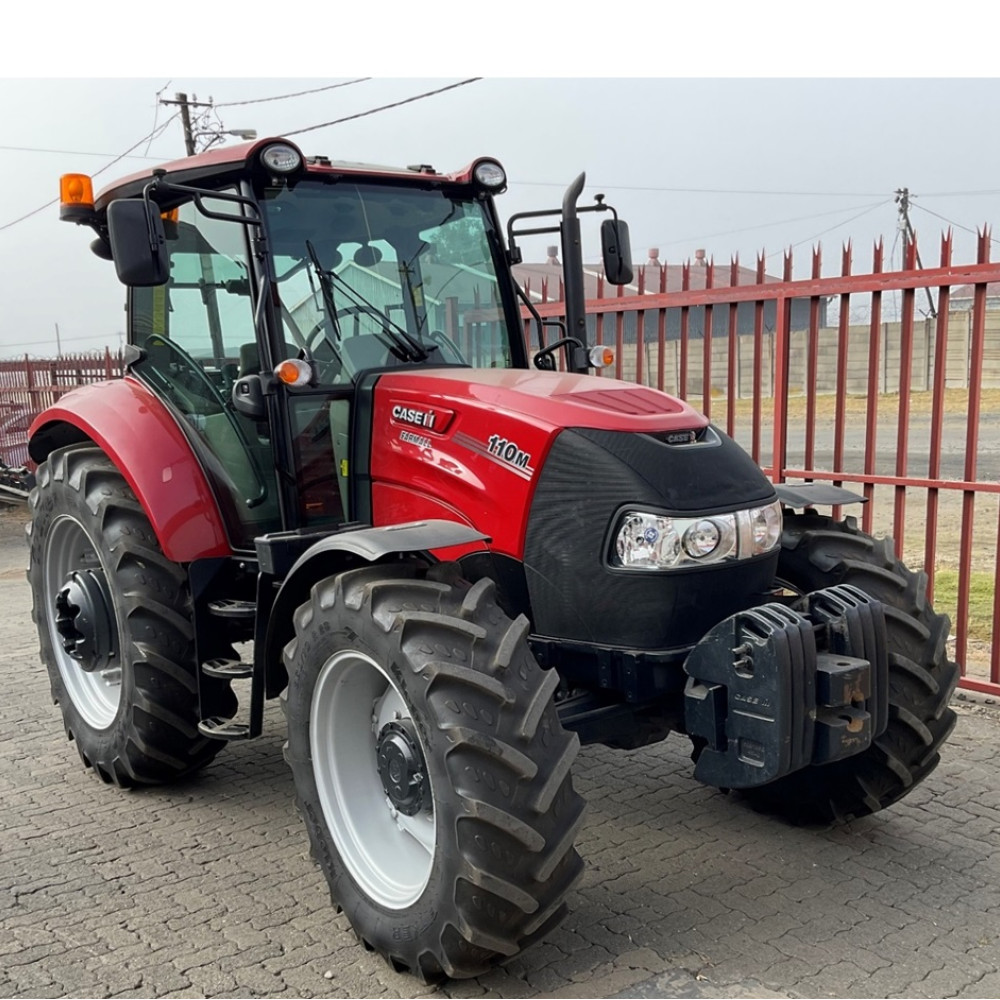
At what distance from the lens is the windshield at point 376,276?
3.86m

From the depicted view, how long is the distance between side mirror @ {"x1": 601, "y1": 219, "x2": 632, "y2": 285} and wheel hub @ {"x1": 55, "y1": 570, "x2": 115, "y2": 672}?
8.75 feet

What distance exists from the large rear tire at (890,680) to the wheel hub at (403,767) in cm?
154

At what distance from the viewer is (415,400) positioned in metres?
3.65

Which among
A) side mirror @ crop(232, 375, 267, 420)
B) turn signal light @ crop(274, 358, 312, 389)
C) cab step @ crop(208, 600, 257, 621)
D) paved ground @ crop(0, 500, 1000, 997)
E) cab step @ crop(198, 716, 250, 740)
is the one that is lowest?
paved ground @ crop(0, 500, 1000, 997)

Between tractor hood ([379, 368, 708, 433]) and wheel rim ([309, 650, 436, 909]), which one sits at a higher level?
tractor hood ([379, 368, 708, 433])

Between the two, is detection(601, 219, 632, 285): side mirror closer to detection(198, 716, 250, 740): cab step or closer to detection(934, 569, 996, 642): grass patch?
detection(198, 716, 250, 740): cab step

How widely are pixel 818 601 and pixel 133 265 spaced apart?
250 cm

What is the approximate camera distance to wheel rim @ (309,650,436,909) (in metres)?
3.17

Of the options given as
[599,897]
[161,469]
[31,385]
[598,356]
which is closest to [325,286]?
[161,469]

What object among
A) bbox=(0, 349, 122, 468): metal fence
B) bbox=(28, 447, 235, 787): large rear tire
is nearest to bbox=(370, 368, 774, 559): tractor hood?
bbox=(28, 447, 235, 787): large rear tire

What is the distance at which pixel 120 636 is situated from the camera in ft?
14.2

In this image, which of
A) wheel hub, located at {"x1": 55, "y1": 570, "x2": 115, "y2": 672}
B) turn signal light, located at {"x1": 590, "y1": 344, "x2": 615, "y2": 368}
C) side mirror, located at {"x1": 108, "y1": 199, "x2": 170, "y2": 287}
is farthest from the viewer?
wheel hub, located at {"x1": 55, "y1": 570, "x2": 115, "y2": 672}

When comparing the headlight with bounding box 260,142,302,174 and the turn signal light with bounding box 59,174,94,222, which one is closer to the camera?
the headlight with bounding box 260,142,302,174

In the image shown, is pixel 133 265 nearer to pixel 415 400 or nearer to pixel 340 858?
pixel 415 400
